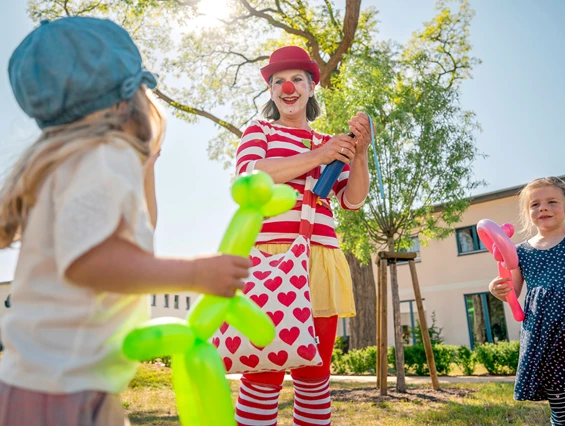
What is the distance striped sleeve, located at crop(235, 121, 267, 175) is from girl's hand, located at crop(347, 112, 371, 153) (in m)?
0.41

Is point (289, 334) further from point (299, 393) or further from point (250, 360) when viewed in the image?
point (299, 393)

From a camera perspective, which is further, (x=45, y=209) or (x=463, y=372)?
(x=463, y=372)

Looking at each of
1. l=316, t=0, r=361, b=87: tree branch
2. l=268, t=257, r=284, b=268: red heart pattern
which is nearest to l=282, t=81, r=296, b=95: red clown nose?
l=268, t=257, r=284, b=268: red heart pattern

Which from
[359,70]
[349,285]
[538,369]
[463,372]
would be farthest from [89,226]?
[463,372]

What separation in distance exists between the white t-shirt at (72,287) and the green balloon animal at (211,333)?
8 centimetres

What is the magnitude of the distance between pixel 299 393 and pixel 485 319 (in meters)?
18.5

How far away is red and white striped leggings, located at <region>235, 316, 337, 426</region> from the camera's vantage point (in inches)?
86.3

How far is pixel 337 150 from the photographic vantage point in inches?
91.4

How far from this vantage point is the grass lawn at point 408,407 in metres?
4.59

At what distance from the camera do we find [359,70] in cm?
820

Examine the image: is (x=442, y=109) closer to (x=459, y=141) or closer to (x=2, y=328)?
(x=459, y=141)

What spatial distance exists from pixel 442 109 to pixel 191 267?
7812mm

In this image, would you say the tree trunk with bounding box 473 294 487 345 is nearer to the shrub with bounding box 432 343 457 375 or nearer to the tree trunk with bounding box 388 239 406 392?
the shrub with bounding box 432 343 457 375

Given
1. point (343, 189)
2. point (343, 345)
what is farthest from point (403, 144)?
point (343, 345)
